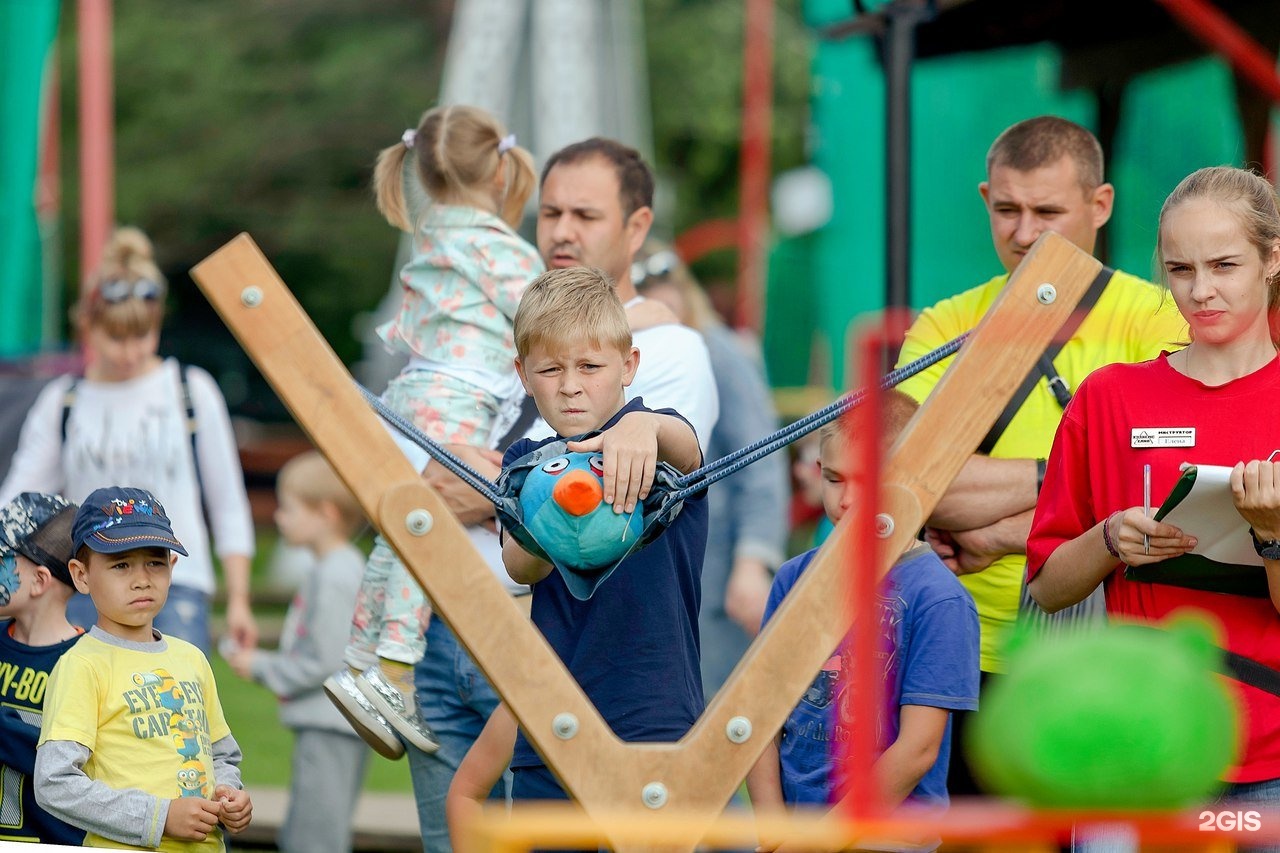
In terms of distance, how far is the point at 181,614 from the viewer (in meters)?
4.39

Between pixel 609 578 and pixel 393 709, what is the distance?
75 cm

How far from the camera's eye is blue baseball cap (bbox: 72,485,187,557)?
3.12 meters

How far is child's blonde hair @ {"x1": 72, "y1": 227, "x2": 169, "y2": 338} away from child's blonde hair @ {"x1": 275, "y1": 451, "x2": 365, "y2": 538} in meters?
0.84

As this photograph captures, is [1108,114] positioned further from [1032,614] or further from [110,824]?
[110,824]

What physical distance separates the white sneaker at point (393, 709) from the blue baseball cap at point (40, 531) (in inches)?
25.7

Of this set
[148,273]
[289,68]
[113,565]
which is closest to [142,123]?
[289,68]

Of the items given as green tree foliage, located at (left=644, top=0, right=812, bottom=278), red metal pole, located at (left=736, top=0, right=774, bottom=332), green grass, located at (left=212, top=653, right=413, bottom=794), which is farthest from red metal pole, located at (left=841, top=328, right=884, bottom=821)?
green tree foliage, located at (left=644, top=0, right=812, bottom=278)

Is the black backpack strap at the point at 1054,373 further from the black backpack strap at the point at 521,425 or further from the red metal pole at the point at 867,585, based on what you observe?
the red metal pole at the point at 867,585

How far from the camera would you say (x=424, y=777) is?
341 centimetres

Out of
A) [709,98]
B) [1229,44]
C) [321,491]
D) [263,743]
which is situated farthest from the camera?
[709,98]

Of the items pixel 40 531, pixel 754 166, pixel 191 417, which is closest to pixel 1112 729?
pixel 40 531

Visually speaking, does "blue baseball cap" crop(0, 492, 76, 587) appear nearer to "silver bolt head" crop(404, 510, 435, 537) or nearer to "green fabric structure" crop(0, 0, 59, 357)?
"silver bolt head" crop(404, 510, 435, 537)

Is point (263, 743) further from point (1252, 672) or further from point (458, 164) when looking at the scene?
point (1252, 672)

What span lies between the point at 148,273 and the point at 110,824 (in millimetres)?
2350
